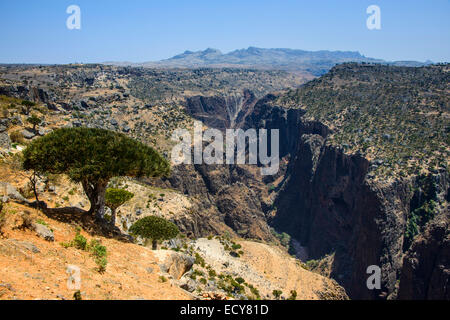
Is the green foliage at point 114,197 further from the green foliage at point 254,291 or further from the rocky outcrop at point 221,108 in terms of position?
the rocky outcrop at point 221,108

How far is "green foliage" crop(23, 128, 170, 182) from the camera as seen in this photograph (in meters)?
18.1

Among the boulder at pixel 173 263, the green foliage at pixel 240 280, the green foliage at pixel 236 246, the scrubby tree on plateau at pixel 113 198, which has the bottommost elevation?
the green foliage at pixel 236 246

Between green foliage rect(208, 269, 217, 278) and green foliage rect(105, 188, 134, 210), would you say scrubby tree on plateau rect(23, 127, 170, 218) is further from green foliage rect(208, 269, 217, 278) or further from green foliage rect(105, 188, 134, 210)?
green foliage rect(208, 269, 217, 278)

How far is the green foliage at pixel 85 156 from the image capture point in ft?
59.4

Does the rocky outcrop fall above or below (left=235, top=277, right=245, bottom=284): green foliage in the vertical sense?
above

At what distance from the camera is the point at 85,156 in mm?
18562

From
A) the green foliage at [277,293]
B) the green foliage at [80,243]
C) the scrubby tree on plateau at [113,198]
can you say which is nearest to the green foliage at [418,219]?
the green foliage at [277,293]

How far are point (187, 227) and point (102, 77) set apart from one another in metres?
92.5

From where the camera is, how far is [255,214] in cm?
7631

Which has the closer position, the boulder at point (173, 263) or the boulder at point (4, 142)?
the boulder at point (173, 263)

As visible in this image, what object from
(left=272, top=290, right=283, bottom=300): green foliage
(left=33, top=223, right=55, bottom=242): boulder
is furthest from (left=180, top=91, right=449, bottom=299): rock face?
(left=33, top=223, right=55, bottom=242): boulder

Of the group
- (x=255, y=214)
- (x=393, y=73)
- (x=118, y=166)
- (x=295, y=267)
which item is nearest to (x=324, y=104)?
(x=393, y=73)

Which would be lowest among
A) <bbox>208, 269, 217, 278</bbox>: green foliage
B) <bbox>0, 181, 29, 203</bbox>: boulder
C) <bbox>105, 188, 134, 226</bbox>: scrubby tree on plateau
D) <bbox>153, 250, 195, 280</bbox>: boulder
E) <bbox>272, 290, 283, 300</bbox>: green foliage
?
<bbox>272, 290, 283, 300</bbox>: green foliage
